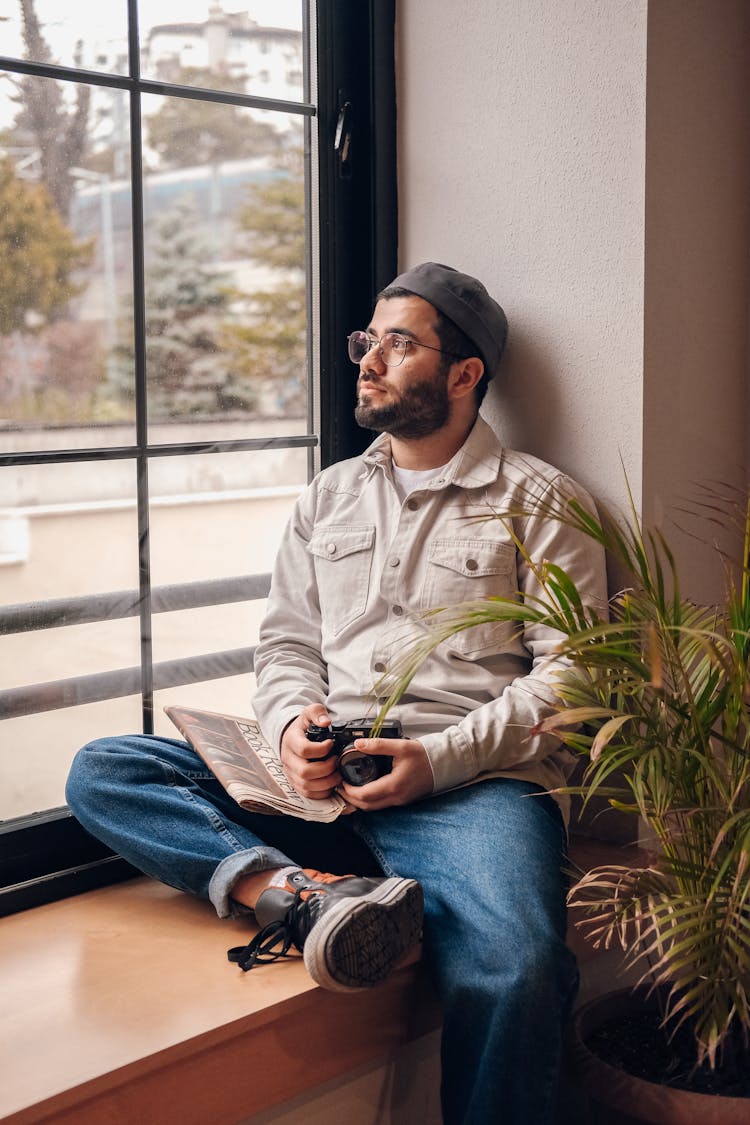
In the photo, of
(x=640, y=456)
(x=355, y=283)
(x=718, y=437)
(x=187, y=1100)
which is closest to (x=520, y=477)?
(x=640, y=456)

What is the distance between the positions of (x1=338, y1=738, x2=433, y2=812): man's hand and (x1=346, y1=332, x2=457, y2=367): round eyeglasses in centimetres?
75

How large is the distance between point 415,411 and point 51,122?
0.84 meters

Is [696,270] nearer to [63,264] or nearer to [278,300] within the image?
[278,300]

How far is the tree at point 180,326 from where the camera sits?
2219 millimetres

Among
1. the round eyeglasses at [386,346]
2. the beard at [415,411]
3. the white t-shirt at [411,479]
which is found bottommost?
the white t-shirt at [411,479]

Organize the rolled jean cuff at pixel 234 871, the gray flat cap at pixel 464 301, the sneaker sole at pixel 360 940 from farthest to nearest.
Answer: the gray flat cap at pixel 464 301 < the rolled jean cuff at pixel 234 871 < the sneaker sole at pixel 360 940

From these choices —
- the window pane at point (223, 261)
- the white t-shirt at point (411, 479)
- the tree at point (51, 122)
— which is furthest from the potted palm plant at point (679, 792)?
the tree at point (51, 122)

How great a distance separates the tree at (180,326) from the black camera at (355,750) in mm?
746

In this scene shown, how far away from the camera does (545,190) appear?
2240mm

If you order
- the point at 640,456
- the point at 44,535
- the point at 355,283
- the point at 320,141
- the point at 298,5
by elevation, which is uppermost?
the point at 298,5

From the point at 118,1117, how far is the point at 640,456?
1.40m

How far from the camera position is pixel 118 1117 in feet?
5.03

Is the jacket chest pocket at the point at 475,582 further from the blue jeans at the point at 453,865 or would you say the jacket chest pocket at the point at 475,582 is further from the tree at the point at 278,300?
the tree at the point at 278,300

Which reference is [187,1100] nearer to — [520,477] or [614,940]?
[614,940]
